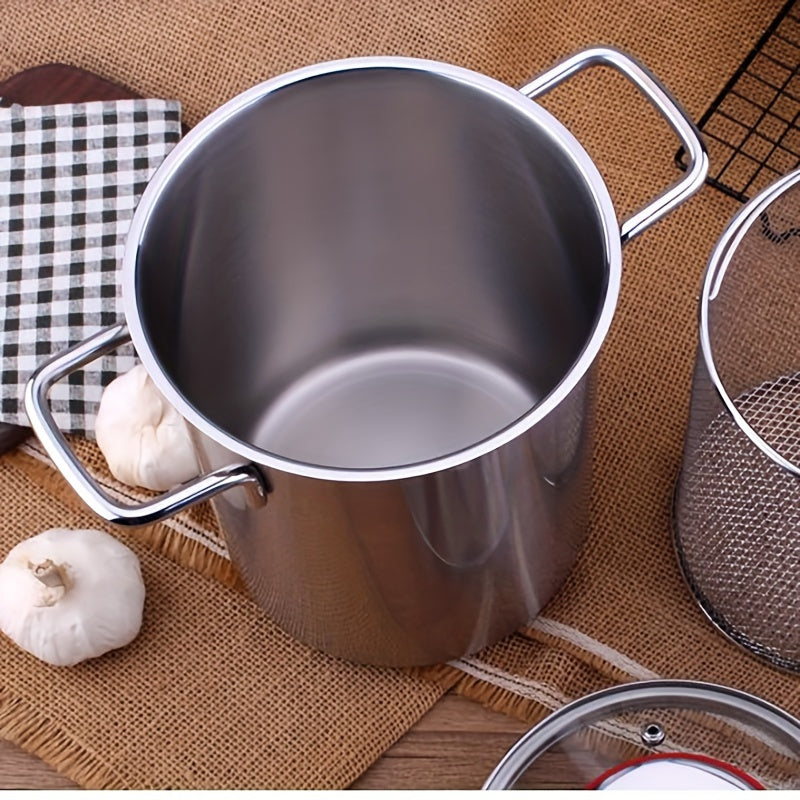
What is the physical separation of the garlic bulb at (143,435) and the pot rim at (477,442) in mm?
141

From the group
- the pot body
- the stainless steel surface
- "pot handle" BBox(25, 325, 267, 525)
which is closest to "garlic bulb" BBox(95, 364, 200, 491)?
the pot body

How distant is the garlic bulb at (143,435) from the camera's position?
28.2 inches

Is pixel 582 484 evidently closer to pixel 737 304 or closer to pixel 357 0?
pixel 737 304

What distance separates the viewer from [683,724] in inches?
25.9

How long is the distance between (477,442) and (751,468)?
19 cm

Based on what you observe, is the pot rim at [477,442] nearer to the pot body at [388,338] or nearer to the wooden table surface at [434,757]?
the pot body at [388,338]

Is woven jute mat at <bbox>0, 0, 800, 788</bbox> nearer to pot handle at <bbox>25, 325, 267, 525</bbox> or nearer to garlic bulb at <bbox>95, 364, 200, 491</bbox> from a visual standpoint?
garlic bulb at <bbox>95, 364, 200, 491</bbox>

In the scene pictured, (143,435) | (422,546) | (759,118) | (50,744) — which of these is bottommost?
(50,744)

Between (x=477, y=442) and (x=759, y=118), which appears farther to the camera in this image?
(x=759, y=118)

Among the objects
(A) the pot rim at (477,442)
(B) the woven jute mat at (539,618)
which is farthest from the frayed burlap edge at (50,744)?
(A) the pot rim at (477,442)

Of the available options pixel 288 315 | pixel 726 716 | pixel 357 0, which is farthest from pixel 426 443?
pixel 357 0

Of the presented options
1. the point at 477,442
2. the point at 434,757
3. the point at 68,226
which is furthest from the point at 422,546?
the point at 68,226

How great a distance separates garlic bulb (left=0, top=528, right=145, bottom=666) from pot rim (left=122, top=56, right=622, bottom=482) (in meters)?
0.17

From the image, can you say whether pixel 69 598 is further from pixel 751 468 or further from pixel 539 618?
pixel 751 468
